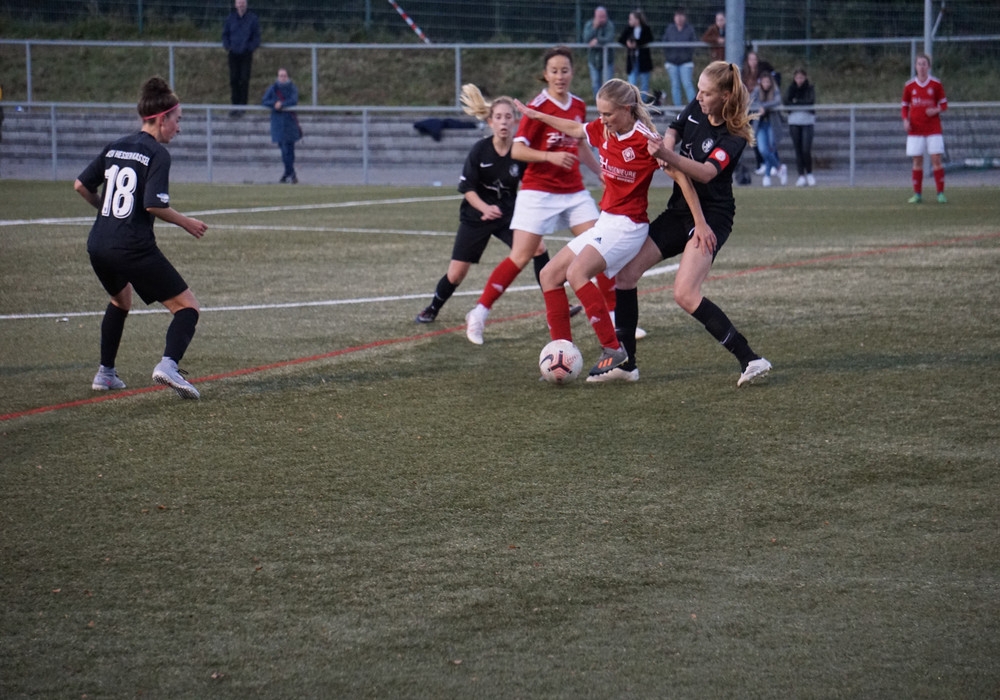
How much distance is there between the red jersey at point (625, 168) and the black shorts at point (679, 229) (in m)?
0.12

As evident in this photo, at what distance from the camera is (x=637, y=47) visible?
75.8 feet

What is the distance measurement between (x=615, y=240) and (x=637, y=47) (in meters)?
17.5

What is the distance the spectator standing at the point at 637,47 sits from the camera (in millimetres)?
23031

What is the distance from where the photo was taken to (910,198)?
18.1 m

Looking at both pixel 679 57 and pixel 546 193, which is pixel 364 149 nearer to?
pixel 679 57

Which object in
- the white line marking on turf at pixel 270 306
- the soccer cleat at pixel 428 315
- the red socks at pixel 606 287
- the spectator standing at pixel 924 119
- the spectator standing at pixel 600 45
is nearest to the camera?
the red socks at pixel 606 287

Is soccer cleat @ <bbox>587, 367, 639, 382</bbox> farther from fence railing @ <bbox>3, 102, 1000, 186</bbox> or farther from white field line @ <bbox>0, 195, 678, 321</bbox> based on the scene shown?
fence railing @ <bbox>3, 102, 1000, 186</bbox>

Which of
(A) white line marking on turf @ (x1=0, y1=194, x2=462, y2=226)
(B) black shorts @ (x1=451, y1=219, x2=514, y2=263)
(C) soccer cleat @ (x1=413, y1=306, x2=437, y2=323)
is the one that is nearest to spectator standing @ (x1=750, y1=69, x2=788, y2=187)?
(A) white line marking on turf @ (x1=0, y1=194, x2=462, y2=226)

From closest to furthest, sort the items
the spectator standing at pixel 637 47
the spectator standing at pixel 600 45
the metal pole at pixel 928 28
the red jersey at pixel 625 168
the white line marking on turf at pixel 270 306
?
the red jersey at pixel 625 168 → the white line marking on turf at pixel 270 306 → the metal pole at pixel 928 28 → the spectator standing at pixel 637 47 → the spectator standing at pixel 600 45

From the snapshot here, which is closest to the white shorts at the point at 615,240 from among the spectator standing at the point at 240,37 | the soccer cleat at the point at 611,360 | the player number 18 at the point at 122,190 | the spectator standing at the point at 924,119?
the soccer cleat at the point at 611,360

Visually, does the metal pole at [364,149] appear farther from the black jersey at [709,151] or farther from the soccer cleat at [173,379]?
the soccer cleat at [173,379]

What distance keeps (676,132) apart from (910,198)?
41.5 ft

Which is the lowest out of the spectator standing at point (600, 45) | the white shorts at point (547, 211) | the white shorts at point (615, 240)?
the white shorts at point (615, 240)

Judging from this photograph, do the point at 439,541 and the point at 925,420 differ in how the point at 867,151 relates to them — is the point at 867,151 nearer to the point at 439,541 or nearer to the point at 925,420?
the point at 925,420
